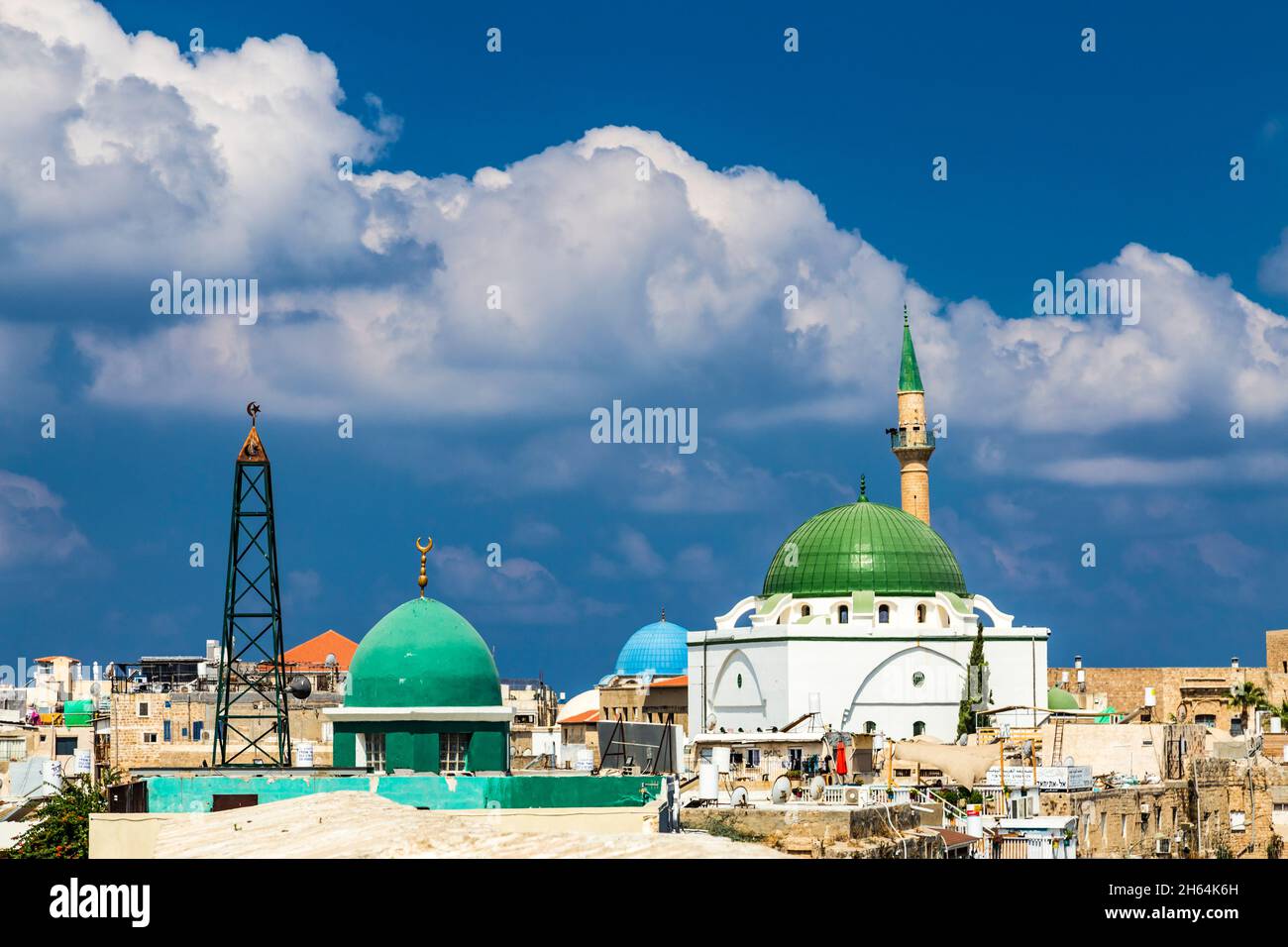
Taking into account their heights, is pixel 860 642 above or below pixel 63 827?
above

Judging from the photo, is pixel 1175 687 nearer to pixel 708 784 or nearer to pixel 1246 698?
pixel 1246 698

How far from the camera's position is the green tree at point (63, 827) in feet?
87.6

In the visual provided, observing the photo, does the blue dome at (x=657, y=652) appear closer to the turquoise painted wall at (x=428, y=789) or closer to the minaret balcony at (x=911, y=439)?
the minaret balcony at (x=911, y=439)

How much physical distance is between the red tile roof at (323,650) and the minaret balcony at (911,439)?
19.4 meters

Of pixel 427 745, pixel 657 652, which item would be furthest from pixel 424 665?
pixel 657 652

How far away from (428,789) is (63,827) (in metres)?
7.89

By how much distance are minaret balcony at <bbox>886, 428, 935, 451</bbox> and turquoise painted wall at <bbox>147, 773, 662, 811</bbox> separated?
38065mm

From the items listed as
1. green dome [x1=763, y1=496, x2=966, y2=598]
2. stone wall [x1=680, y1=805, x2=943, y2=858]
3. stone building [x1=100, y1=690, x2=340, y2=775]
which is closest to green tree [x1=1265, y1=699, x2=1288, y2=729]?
green dome [x1=763, y1=496, x2=966, y2=598]

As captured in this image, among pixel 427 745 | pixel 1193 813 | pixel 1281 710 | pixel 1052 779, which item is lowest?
pixel 1193 813

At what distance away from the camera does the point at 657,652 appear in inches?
2844

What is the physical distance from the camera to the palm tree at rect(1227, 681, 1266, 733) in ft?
189

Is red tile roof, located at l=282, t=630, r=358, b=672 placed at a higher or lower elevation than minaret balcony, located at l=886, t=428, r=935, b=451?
lower

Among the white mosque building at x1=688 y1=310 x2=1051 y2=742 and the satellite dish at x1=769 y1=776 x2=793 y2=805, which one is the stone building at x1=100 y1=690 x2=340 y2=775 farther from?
the satellite dish at x1=769 y1=776 x2=793 y2=805
